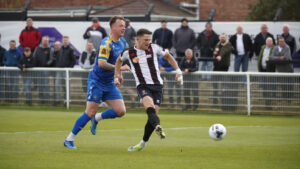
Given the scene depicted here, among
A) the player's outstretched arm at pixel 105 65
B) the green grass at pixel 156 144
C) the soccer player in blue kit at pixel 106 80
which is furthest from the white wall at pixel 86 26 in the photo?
the player's outstretched arm at pixel 105 65

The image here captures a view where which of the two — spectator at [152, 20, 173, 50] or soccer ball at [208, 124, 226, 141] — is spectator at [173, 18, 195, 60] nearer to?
spectator at [152, 20, 173, 50]

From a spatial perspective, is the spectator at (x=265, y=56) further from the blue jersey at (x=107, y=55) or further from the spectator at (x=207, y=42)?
the blue jersey at (x=107, y=55)

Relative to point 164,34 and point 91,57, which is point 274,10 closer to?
point 164,34

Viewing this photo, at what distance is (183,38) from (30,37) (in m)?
5.82

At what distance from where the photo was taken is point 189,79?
18.8 metres

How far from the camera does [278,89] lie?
59.2ft

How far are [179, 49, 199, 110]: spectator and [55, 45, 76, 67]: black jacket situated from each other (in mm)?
4119

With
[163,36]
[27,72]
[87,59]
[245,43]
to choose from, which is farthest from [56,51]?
[245,43]

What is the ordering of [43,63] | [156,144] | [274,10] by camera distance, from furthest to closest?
[274,10], [43,63], [156,144]

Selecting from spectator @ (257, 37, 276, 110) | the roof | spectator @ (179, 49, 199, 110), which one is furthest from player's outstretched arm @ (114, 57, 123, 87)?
the roof

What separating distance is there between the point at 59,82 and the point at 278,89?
7461 mm

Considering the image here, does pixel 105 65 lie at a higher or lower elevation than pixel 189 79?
higher

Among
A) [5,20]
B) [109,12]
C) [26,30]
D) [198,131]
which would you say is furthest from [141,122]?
[109,12]

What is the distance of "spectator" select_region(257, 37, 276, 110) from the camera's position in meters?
18.1
